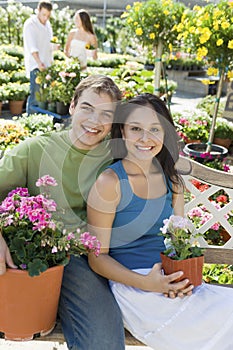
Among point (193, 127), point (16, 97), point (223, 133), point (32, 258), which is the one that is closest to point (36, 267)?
point (32, 258)

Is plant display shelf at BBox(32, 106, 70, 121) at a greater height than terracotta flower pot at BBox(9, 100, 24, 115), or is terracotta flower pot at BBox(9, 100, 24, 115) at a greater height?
plant display shelf at BBox(32, 106, 70, 121)

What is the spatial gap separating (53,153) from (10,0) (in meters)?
12.7

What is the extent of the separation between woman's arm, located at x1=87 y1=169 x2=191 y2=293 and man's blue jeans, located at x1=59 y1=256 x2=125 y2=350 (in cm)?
5

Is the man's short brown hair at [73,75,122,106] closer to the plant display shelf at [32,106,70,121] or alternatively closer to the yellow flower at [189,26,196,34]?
the yellow flower at [189,26,196,34]

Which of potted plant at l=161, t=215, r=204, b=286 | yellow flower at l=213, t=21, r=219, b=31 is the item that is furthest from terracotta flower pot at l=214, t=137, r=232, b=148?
potted plant at l=161, t=215, r=204, b=286

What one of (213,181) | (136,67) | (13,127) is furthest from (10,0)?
(213,181)

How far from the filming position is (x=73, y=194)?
182cm

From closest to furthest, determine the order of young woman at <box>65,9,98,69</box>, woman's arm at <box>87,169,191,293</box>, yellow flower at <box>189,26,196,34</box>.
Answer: woman's arm at <box>87,169,191,293</box>
yellow flower at <box>189,26,196,34</box>
young woman at <box>65,9,98,69</box>

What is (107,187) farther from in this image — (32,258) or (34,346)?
(34,346)

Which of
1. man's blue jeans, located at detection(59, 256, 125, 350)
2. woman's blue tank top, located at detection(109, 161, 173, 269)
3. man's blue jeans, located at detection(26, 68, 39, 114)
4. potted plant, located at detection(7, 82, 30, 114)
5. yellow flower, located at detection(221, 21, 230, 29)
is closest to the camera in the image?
man's blue jeans, located at detection(59, 256, 125, 350)

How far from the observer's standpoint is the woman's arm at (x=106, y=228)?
164 centimetres

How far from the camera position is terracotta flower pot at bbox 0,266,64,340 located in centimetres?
144

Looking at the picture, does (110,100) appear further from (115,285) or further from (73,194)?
(115,285)

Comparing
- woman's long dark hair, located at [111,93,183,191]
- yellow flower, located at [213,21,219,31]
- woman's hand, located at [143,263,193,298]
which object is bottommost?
woman's hand, located at [143,263,193,298]
